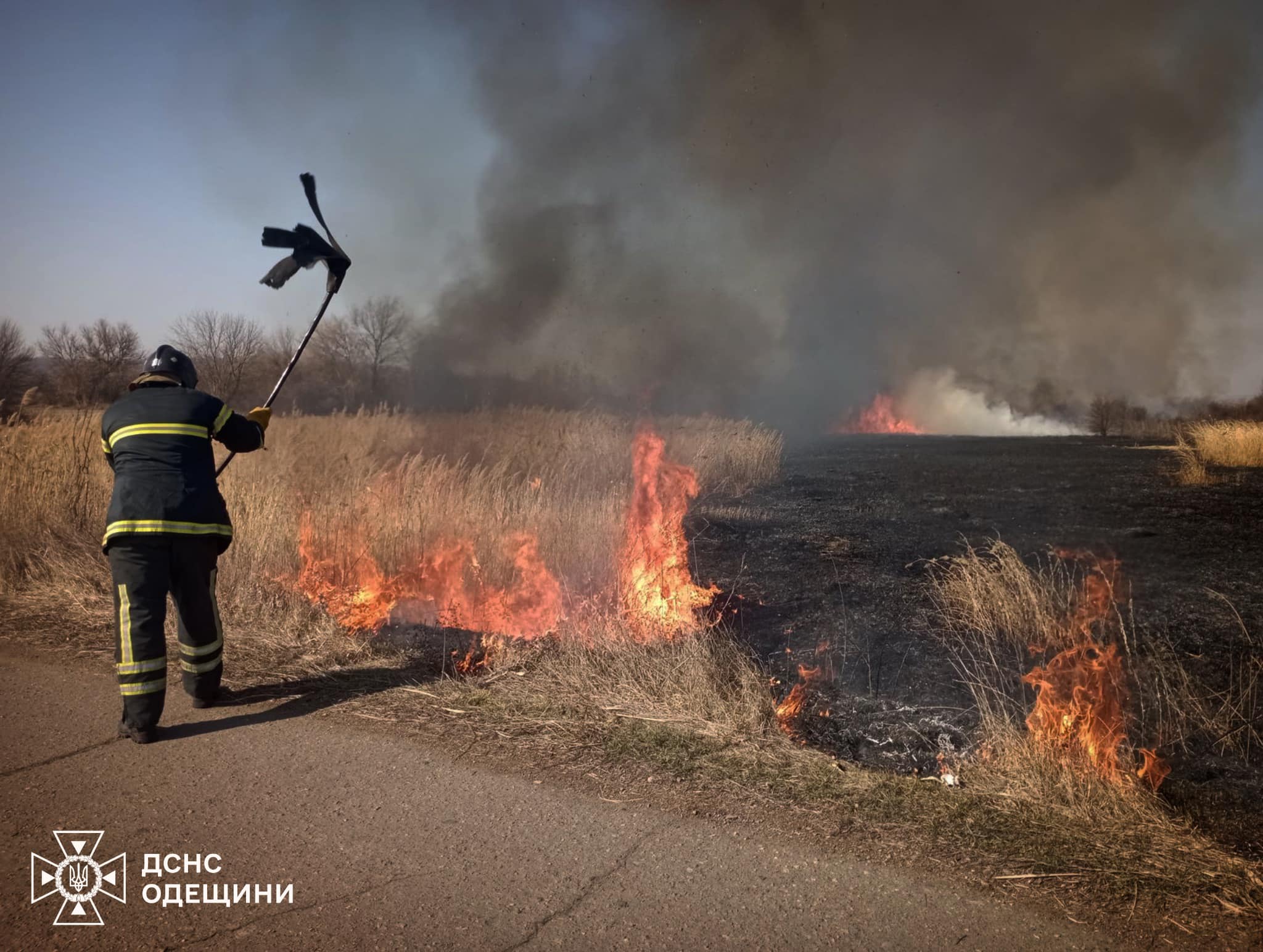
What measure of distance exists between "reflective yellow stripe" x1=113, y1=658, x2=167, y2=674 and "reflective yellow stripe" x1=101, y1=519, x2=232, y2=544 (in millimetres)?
656

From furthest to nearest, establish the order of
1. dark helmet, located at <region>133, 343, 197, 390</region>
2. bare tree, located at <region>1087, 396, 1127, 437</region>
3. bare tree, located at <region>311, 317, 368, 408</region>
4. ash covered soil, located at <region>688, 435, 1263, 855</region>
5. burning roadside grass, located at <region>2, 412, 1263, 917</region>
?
bare tree, located at <region>1087, 396, 1127, 437</region> < bare tree, located at <region>311, 317, 368, 408</region> < dark helmet, located at <region>133, 343, 197, 390</region> < ash covered soil, located at <region>688, 435, 1263, 855</region> < burning roadside grass, located at <region>2, 412, 1263, 917</region>

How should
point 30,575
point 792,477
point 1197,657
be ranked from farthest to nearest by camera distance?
point 792,477 < point 30,575 < point 1197,657

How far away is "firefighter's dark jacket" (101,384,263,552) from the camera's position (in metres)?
4.05

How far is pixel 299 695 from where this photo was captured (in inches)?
181

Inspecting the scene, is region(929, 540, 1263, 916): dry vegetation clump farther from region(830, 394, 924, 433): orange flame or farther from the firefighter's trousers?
region(830, 394, 924, 433): orange flame

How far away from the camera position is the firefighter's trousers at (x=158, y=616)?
13.0ft

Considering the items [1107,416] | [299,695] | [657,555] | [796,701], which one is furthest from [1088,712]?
[1107,416]

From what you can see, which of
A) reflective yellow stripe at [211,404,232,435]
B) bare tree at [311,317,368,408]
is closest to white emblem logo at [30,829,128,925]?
reflective yellow stripe at [211,404,232,435]

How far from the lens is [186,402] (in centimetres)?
430

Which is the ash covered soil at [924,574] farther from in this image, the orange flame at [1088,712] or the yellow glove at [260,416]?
the yellow glove at [260,416]

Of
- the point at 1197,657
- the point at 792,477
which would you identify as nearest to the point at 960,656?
the point at 1197,657

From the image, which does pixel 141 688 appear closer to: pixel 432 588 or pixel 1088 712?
pixel 432 588

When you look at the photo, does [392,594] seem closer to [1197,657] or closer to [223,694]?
[223,694]

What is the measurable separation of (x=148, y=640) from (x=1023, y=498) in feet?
41.4
